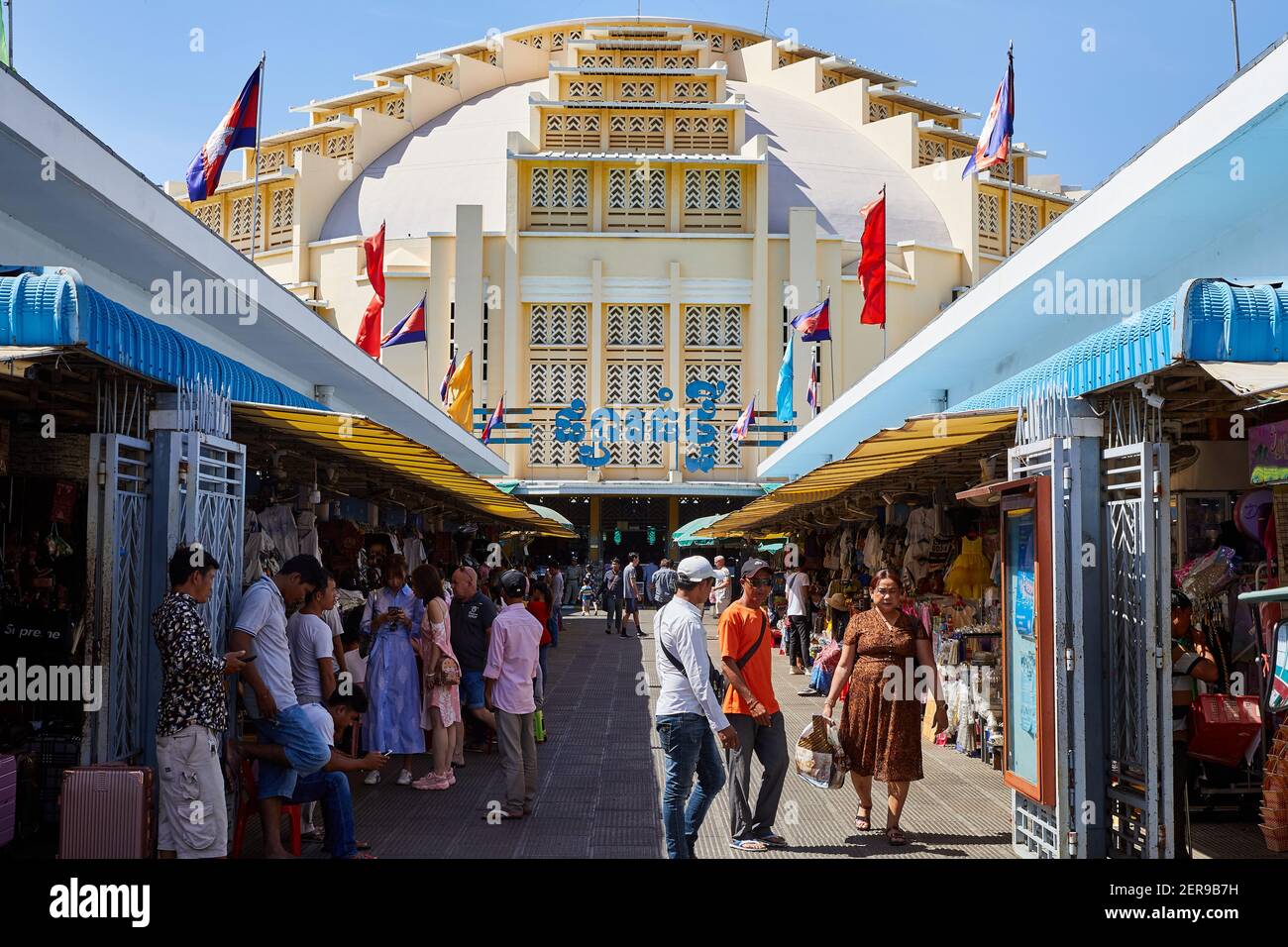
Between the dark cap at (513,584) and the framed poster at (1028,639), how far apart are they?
3.45 metres

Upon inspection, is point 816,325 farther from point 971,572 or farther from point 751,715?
point 751,715

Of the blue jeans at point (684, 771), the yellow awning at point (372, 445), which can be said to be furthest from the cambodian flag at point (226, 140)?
the blue jeans at point (684, 771)

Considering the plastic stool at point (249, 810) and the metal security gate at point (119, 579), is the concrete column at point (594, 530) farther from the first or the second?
the metal security gate at point (119, 579)

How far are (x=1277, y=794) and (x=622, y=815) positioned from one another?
4019 mm

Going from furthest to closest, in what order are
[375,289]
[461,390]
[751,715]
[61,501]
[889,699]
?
[461,390]
[375,289]
[61,501]
[889,699]
[751,715]

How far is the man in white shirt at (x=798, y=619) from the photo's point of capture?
1781 centimetres

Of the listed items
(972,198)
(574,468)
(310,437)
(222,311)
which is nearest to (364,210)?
(574,468)

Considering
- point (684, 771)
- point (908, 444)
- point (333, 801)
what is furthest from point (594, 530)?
point (684, 771)

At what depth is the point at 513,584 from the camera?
915 centimetres

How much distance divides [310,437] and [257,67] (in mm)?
8211

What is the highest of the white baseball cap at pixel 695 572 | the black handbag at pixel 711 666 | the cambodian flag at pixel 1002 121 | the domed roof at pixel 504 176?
the domed roof at pixel 504 176

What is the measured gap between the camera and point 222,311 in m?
13.6
